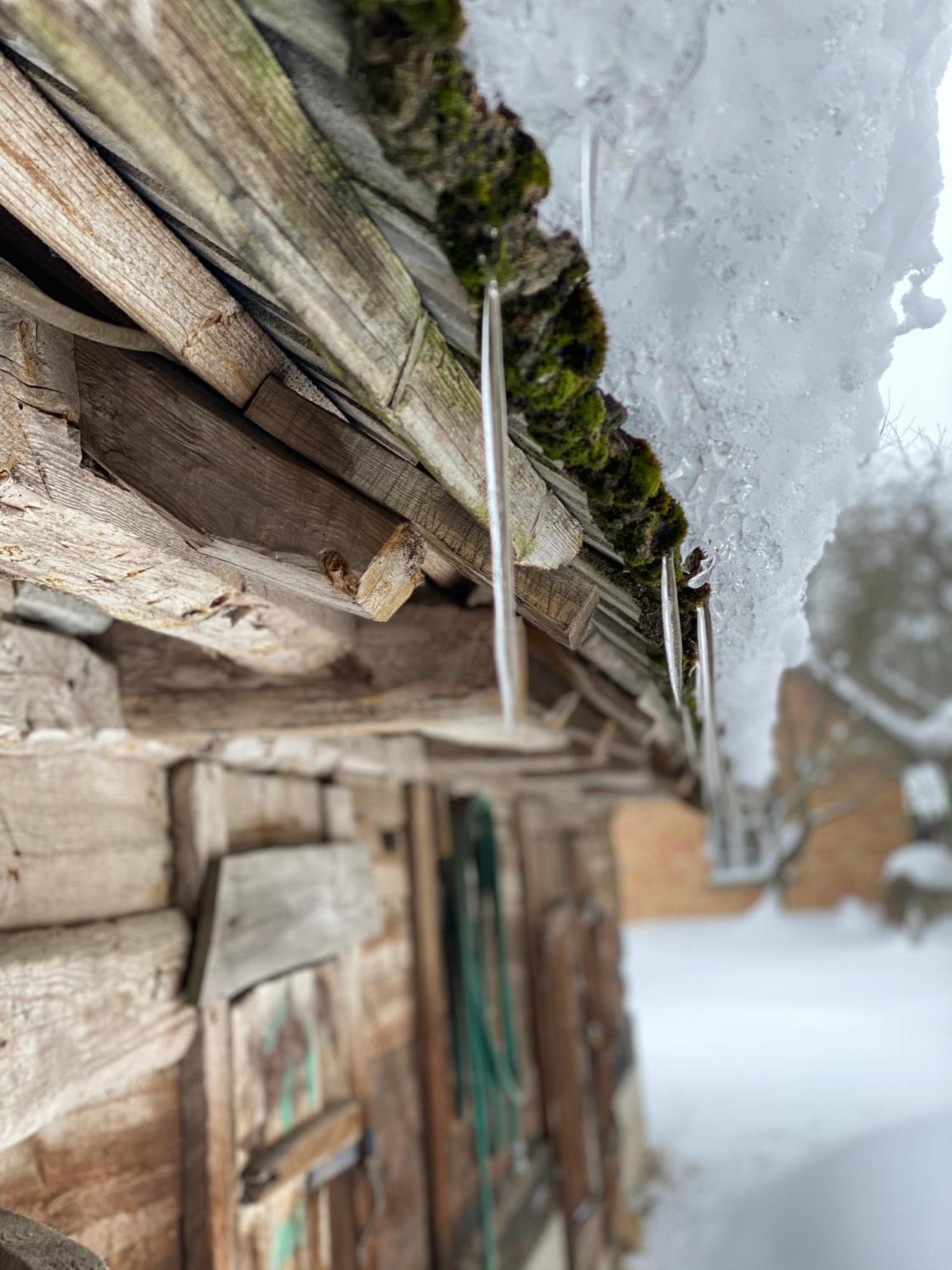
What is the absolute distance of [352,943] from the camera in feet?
7.87

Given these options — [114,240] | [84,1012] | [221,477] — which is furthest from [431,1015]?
[114,240]

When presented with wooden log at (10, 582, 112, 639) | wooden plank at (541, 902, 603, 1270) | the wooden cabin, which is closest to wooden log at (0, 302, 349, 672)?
the wooden cabin

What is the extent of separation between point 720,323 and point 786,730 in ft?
39.5

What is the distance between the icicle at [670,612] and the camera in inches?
45.3

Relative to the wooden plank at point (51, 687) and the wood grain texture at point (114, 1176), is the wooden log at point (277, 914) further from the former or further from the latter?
the wooden plank at point (51, 687)

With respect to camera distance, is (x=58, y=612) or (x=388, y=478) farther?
(x=58, y=612)

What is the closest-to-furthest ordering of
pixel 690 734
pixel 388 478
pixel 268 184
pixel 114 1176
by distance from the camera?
pixel 268 184, pixel 388 478, pixel 114 1176, pixel 690 734

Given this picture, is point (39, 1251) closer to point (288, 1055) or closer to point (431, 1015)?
point (288, 1055)

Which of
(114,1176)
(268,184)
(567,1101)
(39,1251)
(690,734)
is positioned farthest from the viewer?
(567,1101)

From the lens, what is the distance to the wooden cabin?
76 cm

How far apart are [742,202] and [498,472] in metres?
0.32

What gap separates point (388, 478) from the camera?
1119 mm

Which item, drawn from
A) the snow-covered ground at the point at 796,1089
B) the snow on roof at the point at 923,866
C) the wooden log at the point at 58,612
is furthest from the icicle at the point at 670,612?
the snow on roof at the point at 923,866

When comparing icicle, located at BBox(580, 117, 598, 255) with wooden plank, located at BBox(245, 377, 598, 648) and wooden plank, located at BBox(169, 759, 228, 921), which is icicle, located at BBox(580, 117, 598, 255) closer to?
wooden plank, located at BBox(245, 377, 598, 648)
